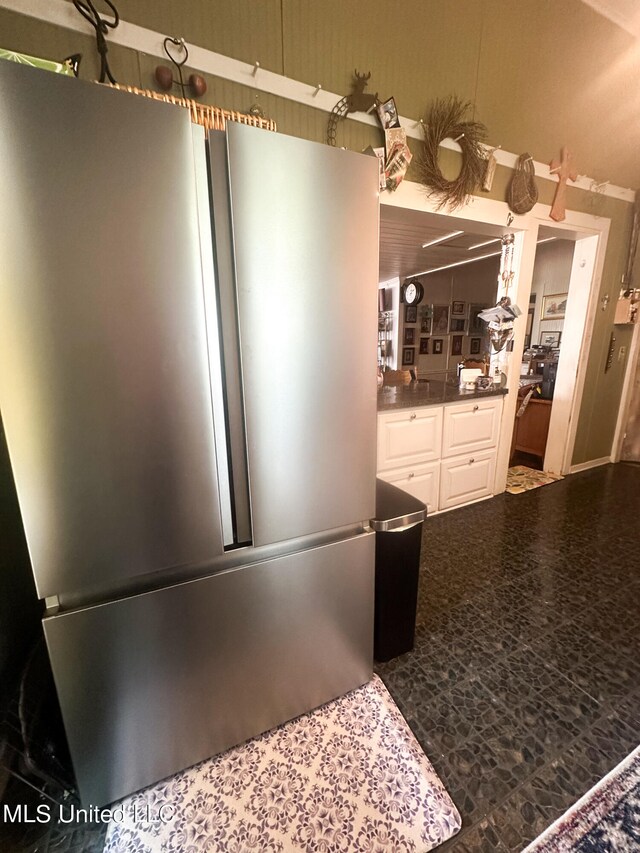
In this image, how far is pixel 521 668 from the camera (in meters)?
1.41

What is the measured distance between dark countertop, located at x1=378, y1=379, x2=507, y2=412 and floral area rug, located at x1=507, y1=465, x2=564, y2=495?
3.16 feet

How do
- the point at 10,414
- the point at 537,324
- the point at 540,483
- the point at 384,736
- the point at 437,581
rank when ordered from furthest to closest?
the point at 537,324, the point at 540,483, the point at 437,581, the point at 384,736, the point at 10,414

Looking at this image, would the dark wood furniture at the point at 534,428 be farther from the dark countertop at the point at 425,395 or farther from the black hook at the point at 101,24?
the black hook at the point at 101,24

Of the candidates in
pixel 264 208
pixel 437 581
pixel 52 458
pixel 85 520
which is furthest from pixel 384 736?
pixel 264 208

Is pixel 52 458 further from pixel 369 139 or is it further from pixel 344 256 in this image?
pixel 369 139

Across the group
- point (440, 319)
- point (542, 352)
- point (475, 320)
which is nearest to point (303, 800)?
point (542, 352)

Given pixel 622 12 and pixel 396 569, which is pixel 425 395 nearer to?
pixel 396 569

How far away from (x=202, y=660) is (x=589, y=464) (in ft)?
13.3

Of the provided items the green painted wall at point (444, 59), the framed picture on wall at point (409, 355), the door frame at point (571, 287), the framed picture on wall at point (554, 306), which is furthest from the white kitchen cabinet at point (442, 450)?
A: the framed picture on wall at point (409, 355)

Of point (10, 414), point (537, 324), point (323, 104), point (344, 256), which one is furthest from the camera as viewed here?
point (537, 324)

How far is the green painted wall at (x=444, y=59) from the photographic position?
1.35 metres

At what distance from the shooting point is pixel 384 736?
1162 millimetres

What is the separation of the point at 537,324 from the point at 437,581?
4510 mm

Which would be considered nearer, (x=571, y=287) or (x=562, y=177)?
(x=562, y=177)
